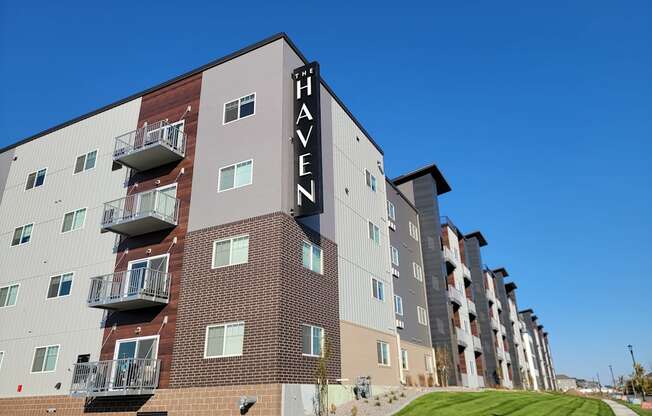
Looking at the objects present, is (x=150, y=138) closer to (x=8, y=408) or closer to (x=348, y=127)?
(x=348, y=127)

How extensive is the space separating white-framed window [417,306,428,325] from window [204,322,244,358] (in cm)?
2055

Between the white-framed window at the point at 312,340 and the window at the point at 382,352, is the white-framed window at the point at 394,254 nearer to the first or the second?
the window at the point at 382,352

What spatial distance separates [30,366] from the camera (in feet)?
75.3

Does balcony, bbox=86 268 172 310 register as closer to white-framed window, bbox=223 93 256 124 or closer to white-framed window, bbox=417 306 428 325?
white-framed window, bbox=223 93 256 124

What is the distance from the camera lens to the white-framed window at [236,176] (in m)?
20.3

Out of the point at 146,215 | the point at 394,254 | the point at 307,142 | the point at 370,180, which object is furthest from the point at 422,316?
the point at 146,215

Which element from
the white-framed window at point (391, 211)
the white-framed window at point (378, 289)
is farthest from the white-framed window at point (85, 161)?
the white-framed window at point (391, 211)

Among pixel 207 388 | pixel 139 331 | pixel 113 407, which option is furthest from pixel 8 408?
pixel 207 388

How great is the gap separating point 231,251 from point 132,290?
5081 mm

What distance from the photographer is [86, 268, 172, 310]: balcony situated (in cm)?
1925

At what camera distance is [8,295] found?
26.3 meters

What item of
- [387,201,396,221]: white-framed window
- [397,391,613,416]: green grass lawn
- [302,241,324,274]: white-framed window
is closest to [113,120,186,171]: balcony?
[302,241,324,274]: white-framed window

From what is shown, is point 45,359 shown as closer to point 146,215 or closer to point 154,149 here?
point 146,215

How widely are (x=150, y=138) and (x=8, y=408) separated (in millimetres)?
15073
